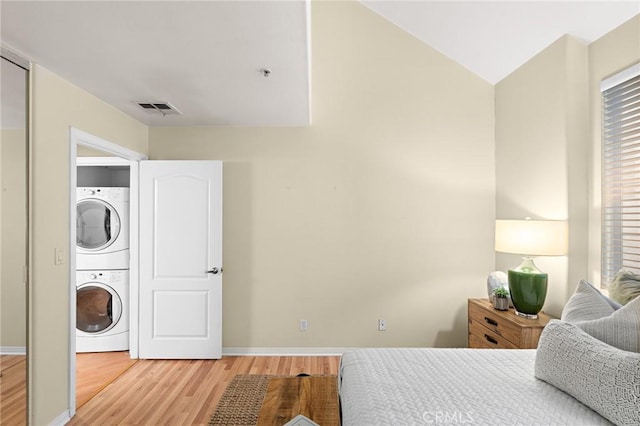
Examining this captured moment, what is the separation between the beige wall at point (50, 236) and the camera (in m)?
2.26

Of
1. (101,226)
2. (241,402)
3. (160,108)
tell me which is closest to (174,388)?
(241,402)

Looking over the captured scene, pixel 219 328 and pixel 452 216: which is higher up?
pixel 452 216

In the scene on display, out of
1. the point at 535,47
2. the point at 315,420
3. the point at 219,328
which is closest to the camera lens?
the point at 315,420

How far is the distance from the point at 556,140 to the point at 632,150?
54 cm

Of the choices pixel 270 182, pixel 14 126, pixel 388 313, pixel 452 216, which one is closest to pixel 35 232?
pixel 14 126

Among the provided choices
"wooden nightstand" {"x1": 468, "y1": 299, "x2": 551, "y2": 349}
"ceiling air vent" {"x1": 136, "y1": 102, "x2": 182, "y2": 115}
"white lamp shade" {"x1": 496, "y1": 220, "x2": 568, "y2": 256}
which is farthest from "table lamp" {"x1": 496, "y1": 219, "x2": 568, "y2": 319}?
"ceiling air vent" {"x1": 136, "y1": 102, "x2": 182, "y2": 115}

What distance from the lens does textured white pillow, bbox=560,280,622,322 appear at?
1.68 m

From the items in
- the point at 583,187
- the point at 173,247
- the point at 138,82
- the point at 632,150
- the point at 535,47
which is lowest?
the point at 173,247

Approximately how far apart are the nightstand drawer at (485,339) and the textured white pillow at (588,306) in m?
0.89

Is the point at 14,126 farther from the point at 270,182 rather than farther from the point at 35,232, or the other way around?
the point at 270,182

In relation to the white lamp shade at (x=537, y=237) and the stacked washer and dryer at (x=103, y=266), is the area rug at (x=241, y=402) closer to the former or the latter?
the stacked washer and dryer at (x=103, y=266)

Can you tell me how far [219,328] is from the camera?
3580 millimetres

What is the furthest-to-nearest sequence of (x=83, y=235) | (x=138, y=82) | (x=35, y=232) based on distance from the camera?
1. (x=83, y=235)
2. (x=138, y=82)
3. (x=35, y=232)

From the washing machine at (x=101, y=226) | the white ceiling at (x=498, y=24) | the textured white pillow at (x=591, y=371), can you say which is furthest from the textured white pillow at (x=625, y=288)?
the washing machine at (x=101, y=226)
